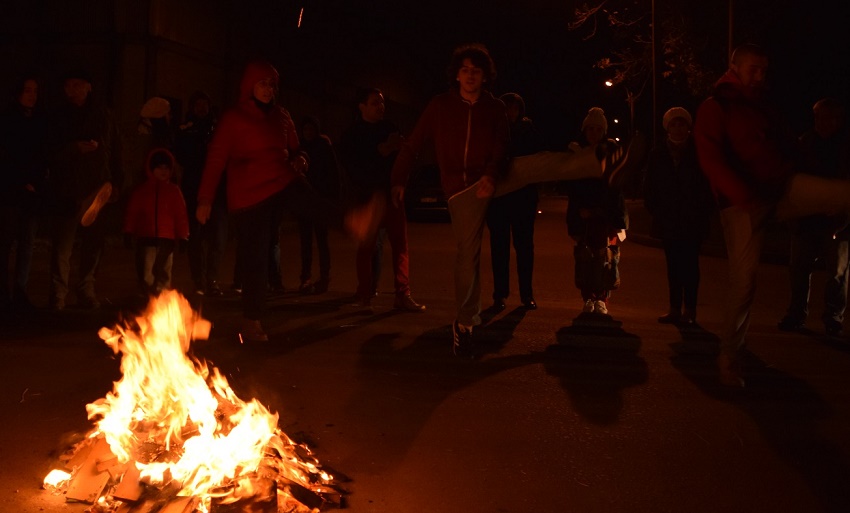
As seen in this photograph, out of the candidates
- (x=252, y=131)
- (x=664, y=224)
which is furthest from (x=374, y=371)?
(x=664, y=224)

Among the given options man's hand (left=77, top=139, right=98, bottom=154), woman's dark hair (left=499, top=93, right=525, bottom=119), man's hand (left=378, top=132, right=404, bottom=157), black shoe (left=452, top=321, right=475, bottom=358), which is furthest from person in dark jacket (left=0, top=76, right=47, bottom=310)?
woman's dark hair (left=499, top=93, right=525, bottom=119)

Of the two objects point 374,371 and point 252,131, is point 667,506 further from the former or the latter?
point 252,131

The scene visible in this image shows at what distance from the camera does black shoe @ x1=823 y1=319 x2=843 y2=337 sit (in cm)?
837

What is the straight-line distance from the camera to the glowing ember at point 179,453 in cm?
389

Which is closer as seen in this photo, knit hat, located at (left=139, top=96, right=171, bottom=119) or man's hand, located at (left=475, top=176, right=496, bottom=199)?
man's hand, located at (left=475, top=176, right=496, bottom=199)

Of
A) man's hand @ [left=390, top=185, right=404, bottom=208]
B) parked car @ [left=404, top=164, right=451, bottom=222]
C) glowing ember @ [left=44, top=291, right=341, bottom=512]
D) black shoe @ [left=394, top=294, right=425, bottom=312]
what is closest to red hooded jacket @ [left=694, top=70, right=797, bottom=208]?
man's hand @ [left=390, top=185, right=404, bottom=208]

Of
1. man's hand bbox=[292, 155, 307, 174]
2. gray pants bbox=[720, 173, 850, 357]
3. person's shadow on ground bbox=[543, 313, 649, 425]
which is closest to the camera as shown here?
person's shadow on ground bbox=[543, 313, 649, 425]

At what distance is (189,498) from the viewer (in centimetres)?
379

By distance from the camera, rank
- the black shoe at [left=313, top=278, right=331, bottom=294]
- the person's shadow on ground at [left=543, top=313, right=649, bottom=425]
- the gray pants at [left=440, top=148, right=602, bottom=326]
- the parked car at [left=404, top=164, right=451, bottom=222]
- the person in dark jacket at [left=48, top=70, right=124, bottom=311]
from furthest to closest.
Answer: the parked car at [left=404, top=164, right=451, bottom=222]
the black shoe at [left=313, top=278, right=331, bottom=294]
the person in dark jacket at [left=48, top=70, right=124, bottom=311]
the gray pants at [left=440, top=148, right=602, bottom=326]
the person's shadow on ground at [left=543, top=313, right=649, bottom=425]

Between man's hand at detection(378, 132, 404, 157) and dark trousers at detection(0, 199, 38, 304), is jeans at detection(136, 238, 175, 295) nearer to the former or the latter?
dark trousers at detection(0, 199, 38, 304)

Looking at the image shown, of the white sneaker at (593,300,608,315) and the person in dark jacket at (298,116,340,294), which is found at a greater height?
the person in dark jacket at (298,116,340,294)

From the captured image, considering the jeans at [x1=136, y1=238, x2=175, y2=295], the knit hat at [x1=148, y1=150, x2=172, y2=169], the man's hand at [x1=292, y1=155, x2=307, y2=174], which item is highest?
the knit hat at [x1=148, y1=150, x2=172, y2=169]

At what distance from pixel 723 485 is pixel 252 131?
423 centimetres

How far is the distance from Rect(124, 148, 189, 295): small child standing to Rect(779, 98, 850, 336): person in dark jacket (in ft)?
18.3
